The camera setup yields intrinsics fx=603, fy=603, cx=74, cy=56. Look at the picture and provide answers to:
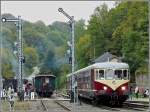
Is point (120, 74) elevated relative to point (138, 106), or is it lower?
elevated

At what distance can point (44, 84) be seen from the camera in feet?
211

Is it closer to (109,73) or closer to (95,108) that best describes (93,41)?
(109,73)

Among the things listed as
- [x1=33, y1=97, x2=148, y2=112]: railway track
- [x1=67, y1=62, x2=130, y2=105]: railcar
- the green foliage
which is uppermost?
the green foliage

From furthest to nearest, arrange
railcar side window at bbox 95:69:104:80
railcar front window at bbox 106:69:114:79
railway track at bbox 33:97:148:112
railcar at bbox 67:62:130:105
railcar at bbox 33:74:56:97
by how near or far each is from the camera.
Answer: railcar at bbox 33:74:56:97 → railcar front window at bbox 106:69:114:79 → railcar side window at bbox 95:69:104:80 → railcar at bbox 67:62:130:105 → railway track at bbox 33:97:148:112

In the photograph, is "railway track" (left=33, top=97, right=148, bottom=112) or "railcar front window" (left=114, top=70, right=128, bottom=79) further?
"railcar front window" (left=114, top=70, right=128, bottom=79)

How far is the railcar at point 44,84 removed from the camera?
64438 millimetres

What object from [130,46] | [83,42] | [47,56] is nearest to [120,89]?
[130,46]

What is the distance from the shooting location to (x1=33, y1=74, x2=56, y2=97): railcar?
2537 inches

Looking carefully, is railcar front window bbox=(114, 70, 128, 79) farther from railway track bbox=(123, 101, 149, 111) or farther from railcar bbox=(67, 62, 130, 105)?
railway track bbox=(123, 101, 149, 111)

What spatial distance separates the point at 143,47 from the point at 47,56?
65402 mm

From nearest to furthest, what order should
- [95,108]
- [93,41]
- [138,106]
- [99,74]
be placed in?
[95,108], [138,106], [99,74], [93,41]

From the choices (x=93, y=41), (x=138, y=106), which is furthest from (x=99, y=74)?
(x=93, y=41)

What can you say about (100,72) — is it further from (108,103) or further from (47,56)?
(47,56)

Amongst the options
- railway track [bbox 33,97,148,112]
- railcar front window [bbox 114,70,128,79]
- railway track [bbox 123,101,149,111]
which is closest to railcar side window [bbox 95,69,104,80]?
railcar front window [bbox 114,70,128,79]
